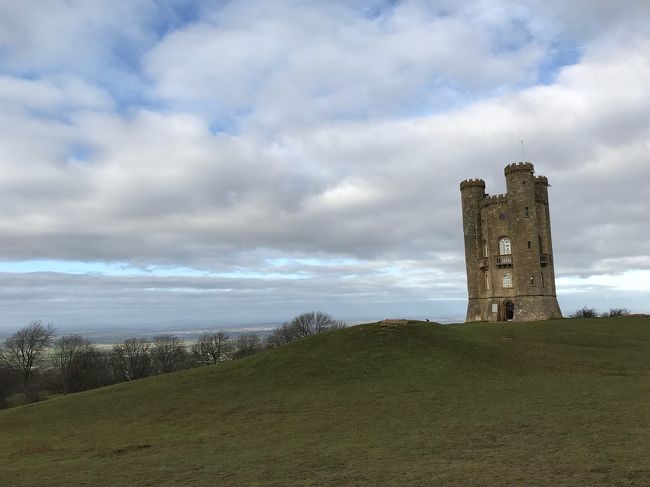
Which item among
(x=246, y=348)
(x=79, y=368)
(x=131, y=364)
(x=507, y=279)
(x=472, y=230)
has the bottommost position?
(x=131, y=364)

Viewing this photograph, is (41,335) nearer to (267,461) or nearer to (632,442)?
(267,461)

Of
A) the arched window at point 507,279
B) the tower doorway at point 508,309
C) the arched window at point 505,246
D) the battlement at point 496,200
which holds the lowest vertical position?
the tower doorway at point 508,309

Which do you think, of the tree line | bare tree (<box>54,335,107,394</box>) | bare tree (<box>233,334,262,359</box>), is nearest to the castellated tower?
the tree line

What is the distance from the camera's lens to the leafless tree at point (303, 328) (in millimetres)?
117188

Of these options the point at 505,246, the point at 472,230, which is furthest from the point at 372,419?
the point at 472,230

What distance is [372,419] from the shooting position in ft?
79.7

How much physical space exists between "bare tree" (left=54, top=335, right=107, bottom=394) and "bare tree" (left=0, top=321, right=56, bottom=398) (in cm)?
457

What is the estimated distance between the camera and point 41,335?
307 ft

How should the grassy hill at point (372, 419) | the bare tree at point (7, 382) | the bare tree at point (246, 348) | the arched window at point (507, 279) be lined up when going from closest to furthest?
the grassy hill at point (372, 419)
the arched window at point (507, 279)
the bare tree at point (7, 382)
the bare tree at point (246, 348)

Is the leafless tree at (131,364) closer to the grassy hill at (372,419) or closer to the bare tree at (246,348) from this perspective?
the bare tree at (246,348)

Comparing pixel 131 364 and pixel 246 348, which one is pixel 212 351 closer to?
pixel 246 348

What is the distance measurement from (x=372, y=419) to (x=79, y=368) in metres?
83.0

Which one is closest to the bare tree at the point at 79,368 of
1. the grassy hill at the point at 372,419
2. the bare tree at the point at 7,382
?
the bare tree at the point at 7,382

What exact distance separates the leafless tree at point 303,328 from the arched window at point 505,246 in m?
51.7
